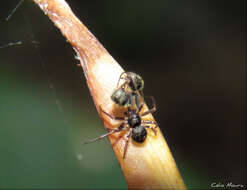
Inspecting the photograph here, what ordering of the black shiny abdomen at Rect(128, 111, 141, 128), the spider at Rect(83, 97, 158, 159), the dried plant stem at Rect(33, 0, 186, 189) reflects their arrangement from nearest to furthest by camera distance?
the dried plant stem at Rect(33, 0, 186, 189)
the spider at Rect(83, 97, 158, 159)
the black shiny abdomen at Rect(128, 111, 141, 128)

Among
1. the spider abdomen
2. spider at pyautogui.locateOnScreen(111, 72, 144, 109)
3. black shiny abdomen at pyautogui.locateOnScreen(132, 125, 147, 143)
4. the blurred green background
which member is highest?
spider at pyautogui.locateOnScreen(111, 72, 144, 109)

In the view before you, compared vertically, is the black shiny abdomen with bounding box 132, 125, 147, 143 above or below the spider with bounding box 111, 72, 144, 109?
below

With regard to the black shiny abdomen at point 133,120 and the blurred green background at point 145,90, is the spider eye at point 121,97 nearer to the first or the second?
the black shiny abdomen at point 133,120

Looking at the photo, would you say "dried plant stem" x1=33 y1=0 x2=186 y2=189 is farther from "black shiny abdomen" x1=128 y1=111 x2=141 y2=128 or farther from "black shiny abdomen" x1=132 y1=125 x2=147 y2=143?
"black shiny abdomen" x1=128 y1=111 x2=141 y2=128

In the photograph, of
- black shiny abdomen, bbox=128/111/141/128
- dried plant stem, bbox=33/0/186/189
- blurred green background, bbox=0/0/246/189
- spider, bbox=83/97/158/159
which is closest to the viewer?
dried plant stem, bbox=33/0/186/189

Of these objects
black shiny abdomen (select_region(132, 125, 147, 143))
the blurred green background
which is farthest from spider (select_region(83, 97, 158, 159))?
the blurred green background

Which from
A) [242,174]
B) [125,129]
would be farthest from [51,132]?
[242,174]

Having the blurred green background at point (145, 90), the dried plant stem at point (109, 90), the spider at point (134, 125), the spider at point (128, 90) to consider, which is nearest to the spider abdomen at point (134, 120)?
the spider at point (134, 125)

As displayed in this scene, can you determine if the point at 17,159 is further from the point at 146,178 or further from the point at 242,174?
the point at 242,174
